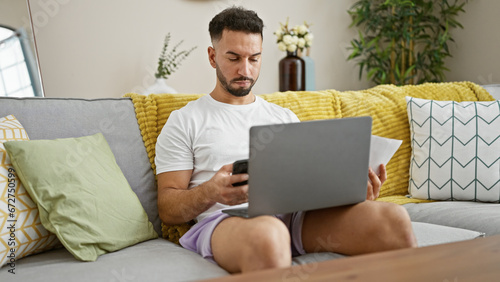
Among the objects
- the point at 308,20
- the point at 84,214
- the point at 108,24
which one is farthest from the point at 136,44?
the point at 84,214

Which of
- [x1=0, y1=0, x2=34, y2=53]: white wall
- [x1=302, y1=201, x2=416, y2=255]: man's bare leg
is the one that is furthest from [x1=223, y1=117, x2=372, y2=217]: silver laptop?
[x1=0, y1=0, x2=34, y2=53]: white wall

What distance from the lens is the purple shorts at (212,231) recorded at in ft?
4.24

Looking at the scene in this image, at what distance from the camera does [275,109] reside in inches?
66.7

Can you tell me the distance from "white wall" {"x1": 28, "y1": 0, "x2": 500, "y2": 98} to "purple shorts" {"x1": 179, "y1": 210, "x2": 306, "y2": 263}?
5.03ft

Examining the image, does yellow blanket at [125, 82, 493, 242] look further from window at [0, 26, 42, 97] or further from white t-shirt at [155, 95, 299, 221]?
window at [0, 26, 42, 97]

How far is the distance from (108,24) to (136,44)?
19 centimetres

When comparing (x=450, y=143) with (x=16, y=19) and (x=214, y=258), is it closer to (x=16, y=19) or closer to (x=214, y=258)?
(x=214, y=258)

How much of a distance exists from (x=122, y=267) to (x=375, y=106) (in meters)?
1.31

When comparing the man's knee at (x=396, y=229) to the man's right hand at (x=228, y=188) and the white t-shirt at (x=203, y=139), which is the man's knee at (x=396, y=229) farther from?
the white t-shirt at (x=203, y=139)

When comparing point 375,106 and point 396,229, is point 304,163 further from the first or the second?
point 375,106

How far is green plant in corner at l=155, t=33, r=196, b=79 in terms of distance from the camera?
8.52 ft

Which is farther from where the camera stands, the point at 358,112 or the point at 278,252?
the point at 358,112

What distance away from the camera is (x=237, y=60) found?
5.14 ft

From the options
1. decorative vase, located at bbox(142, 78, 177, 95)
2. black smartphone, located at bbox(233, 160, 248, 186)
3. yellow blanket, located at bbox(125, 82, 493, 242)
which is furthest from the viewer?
decorative vase, located at bbox(142, 78, 177, 95)
